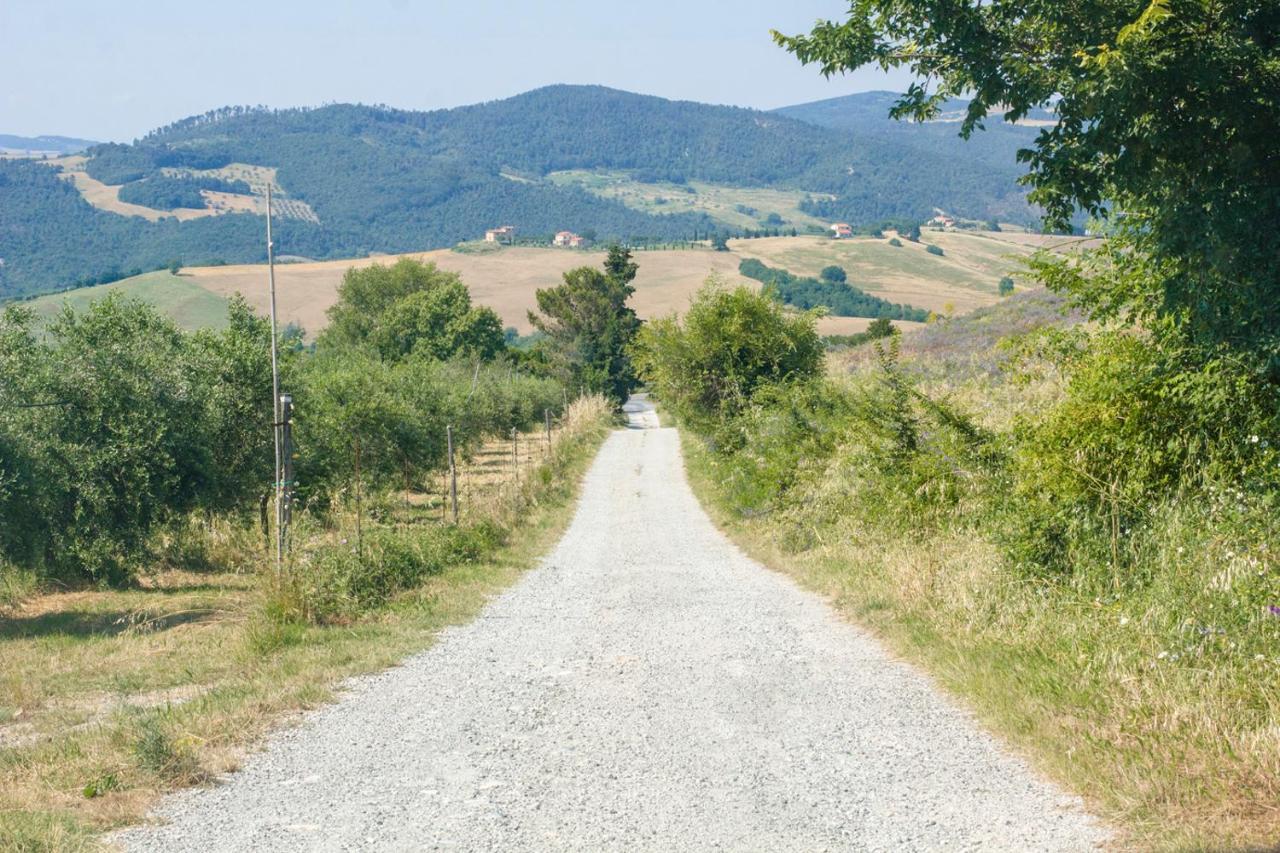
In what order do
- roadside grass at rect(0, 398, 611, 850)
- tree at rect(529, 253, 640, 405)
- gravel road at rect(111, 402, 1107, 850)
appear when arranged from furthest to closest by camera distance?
tree at rect(529, 253, 640, 405) → roadside grass at rect(0, 398, 611, 850) → gravel road at rect(111, 402, 1107, 850)

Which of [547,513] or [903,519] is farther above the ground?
[903,519]

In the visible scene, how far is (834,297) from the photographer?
123m

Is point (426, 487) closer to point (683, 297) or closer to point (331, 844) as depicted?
point (331, 844)

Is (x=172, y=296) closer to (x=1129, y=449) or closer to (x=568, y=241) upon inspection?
(x=568, y=241)

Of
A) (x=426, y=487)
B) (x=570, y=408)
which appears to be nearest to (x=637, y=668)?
(x=426, y=487)

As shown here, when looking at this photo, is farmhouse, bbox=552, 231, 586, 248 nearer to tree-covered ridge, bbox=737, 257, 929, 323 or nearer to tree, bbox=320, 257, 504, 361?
tree-covered ridge, bbox=737, 257, 929, 323

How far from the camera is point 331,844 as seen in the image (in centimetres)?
538

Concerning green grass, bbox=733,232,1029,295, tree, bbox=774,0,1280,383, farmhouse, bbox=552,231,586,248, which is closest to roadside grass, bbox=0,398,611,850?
tree, bbox=774,0,1280,383

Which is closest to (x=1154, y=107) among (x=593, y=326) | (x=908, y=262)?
(x=593, y=326)

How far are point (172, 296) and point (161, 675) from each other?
11099cm

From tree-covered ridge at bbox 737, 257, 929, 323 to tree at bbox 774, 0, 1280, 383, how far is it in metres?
99.9

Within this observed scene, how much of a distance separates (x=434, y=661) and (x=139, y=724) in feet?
10.8

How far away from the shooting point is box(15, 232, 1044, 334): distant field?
4345 inches

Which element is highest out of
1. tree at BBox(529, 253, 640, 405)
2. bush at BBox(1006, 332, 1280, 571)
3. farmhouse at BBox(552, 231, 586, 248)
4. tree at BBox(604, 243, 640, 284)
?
farmhouse at BBox(552, 231, 586, 248)
